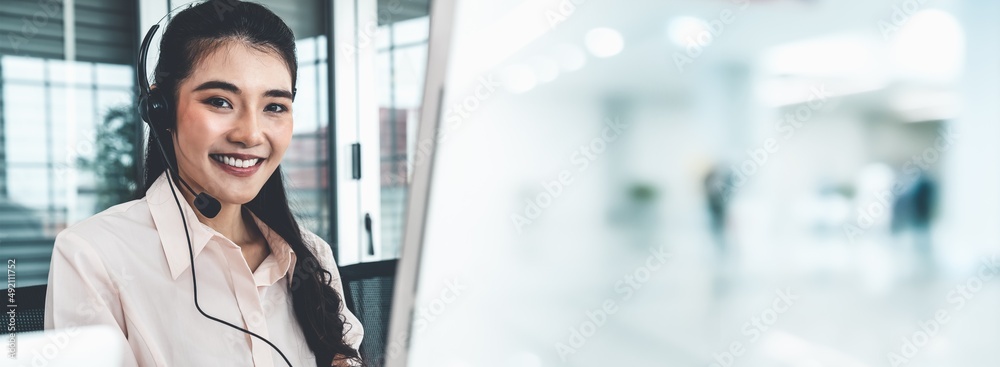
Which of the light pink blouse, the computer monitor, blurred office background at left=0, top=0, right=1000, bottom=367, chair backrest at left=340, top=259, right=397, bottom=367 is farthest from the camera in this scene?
the computer monitor

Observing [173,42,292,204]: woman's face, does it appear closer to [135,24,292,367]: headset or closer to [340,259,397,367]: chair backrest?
[135,24,292,367]: headset

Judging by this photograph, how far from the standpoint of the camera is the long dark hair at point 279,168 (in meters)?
0.32

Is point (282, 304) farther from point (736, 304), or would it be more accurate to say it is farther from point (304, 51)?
point (736, 304)

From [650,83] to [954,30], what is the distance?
2.31m

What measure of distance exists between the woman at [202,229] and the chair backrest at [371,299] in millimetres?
75

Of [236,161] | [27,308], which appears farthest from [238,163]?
[27,308]

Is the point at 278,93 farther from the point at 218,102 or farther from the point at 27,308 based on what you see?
the point at 27,308

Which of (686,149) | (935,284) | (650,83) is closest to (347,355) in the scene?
(650,83)

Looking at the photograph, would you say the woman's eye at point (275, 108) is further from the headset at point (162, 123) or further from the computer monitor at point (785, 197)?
the computer monitor at point (785, 197)

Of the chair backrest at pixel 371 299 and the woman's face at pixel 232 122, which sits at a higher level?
the woman's face at pixel 232 122

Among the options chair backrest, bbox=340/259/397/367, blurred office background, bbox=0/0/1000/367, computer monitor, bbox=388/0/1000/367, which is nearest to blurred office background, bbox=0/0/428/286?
chair backrest, bbox=340/259/397/367

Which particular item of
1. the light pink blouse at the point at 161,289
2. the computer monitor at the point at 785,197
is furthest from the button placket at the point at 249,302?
the computer monitor at the point at 785,197

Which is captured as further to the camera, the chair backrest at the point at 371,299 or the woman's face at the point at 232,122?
the chair backrest at the point at 371,299

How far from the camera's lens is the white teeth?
293mm
